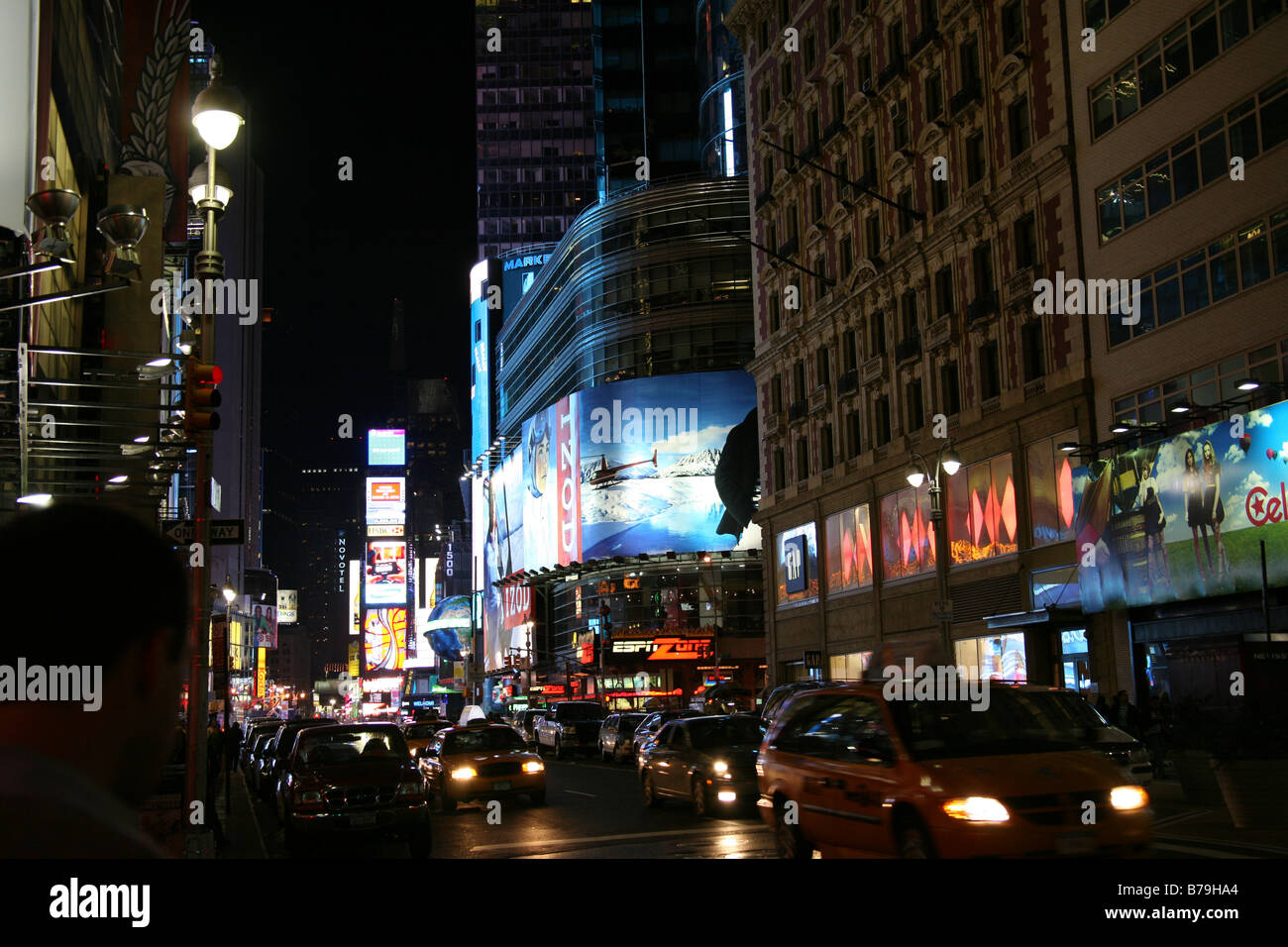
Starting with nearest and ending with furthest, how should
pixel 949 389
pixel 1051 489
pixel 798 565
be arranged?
1. pixel 1051 489
2. pixel 949 389
3. pixel 798 565

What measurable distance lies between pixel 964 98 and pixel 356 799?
30.3 meters

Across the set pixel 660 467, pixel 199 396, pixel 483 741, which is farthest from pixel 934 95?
pixel 660 467

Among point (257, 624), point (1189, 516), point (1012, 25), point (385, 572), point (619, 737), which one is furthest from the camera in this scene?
point (385, 572)

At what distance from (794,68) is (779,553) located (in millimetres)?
20215

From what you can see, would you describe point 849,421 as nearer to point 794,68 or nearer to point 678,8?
point 794,68

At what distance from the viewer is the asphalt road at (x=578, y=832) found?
16.1 m

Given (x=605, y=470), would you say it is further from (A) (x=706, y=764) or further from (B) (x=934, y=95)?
(A) (x=706, y=764)

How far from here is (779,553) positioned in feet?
174

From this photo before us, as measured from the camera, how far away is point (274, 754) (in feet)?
84.9

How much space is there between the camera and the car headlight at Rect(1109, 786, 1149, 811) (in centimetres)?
1022


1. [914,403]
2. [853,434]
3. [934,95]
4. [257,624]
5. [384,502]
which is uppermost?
[384,502]

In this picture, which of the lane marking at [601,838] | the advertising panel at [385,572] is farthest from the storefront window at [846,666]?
the advertising panel at [385,572]

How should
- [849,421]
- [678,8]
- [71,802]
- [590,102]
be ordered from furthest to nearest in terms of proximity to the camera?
[590,102] → [678,8] → [849,421] → [71,802]
